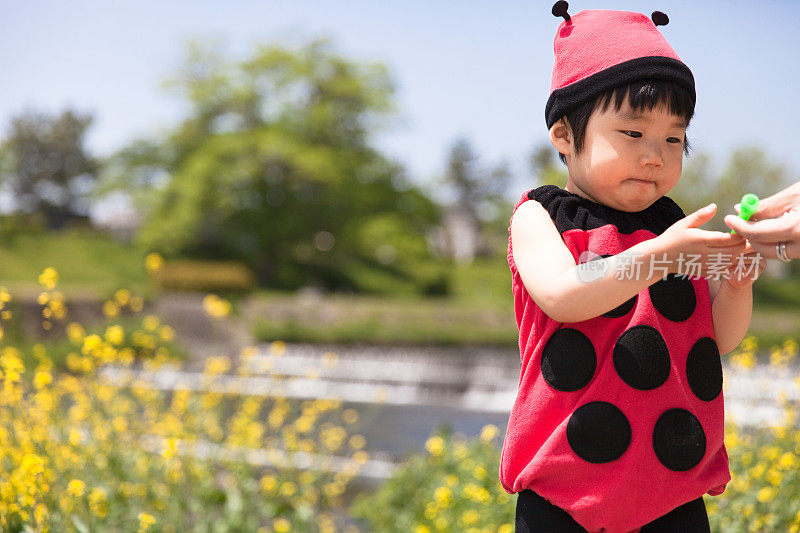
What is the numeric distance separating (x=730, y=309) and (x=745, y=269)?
14 centimetres

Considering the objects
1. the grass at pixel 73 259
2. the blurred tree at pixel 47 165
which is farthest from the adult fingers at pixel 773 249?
the blurred tree at pixel 47 165

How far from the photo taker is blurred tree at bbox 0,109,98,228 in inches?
1199

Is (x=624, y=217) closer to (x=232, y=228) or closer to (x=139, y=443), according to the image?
(x=139, y=443)

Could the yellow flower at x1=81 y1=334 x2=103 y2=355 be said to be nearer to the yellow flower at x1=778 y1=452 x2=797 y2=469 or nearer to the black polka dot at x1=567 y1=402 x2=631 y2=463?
the black polka dot at x1=567 y1=402 x2=631 y2=463

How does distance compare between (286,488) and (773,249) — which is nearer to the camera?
(773,249)

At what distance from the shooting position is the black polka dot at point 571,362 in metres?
1.37

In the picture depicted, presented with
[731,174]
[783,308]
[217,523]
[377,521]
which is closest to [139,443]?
[217,523]

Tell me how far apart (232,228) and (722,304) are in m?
25.4

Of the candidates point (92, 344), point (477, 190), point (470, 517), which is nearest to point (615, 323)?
point (470, 517)

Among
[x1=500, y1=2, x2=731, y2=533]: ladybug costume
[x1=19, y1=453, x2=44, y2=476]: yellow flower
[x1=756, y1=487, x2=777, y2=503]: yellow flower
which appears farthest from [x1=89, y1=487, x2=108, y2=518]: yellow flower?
[x1=756, y1=487, x2=777, y2=503]: yellow flower

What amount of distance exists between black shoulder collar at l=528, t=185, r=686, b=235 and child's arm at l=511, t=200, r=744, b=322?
0.03 metres

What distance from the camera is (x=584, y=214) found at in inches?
56.4

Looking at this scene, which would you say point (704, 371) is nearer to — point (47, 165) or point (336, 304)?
point (336, 304)

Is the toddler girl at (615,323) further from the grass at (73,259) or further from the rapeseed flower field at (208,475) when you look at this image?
the grass at (73,259)
